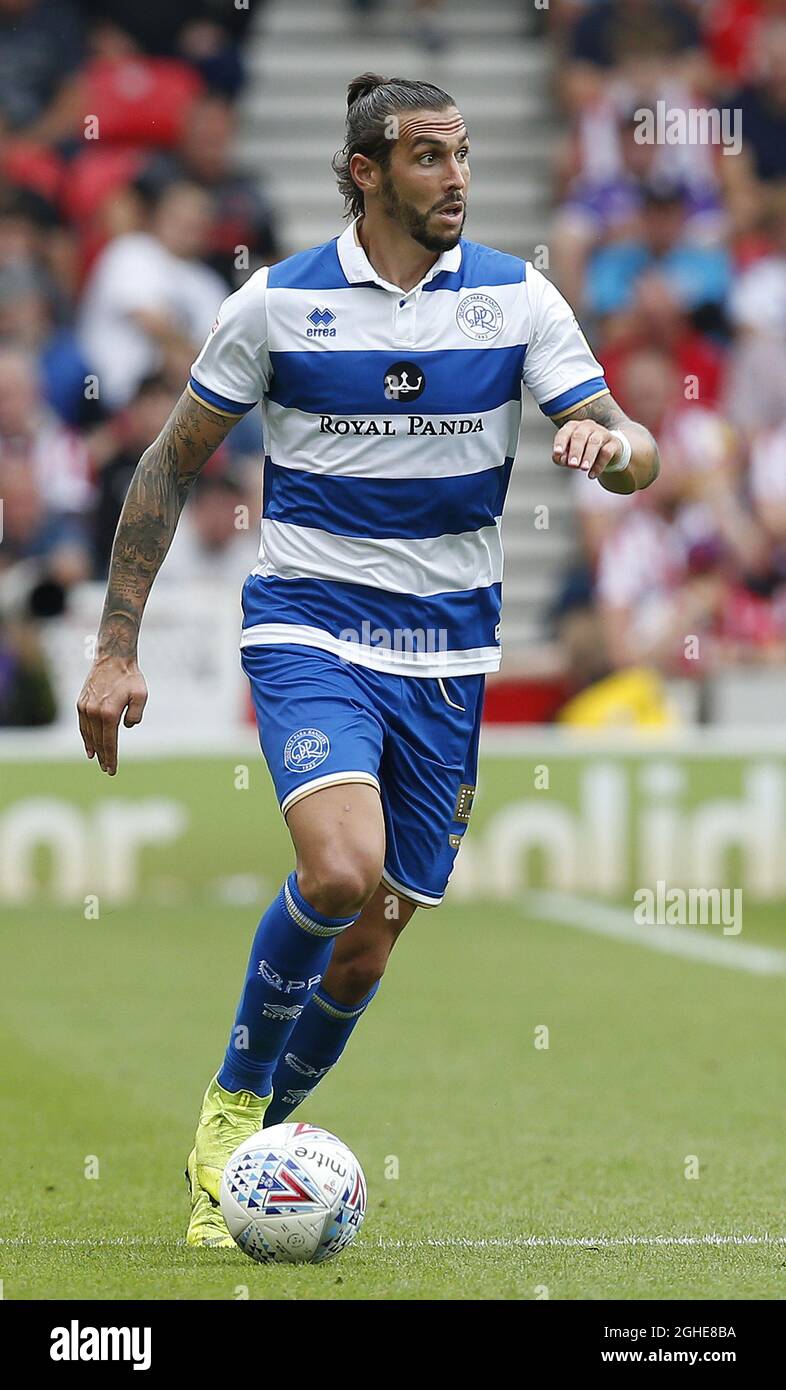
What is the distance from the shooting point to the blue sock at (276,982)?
5230mm

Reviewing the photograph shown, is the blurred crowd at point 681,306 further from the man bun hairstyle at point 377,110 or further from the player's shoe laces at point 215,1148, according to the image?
the player's shoe laces at point 215,1148

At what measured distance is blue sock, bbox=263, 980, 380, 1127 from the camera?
5.66 metres

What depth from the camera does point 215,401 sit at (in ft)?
18.0

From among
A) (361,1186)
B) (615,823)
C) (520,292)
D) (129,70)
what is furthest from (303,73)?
(361,1186)

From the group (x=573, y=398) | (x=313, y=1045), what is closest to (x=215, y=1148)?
(x=313, y=1045)

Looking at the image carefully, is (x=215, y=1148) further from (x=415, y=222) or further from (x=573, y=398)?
(x=415, y=222)

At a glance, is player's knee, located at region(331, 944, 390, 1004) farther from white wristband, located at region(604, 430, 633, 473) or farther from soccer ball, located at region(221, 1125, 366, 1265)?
white wristband, located at region(604, 430, 633, 473)

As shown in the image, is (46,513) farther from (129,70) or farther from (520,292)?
(520,292)

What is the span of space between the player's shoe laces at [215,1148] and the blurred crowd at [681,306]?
26.6 ft

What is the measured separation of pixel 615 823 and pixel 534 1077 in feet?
14.8

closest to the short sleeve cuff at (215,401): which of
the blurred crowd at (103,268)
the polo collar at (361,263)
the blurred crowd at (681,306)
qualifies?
the polo collar at (361,263)

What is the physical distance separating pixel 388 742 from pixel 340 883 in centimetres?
54

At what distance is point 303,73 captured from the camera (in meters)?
18.7

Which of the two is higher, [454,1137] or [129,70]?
[129,70]
